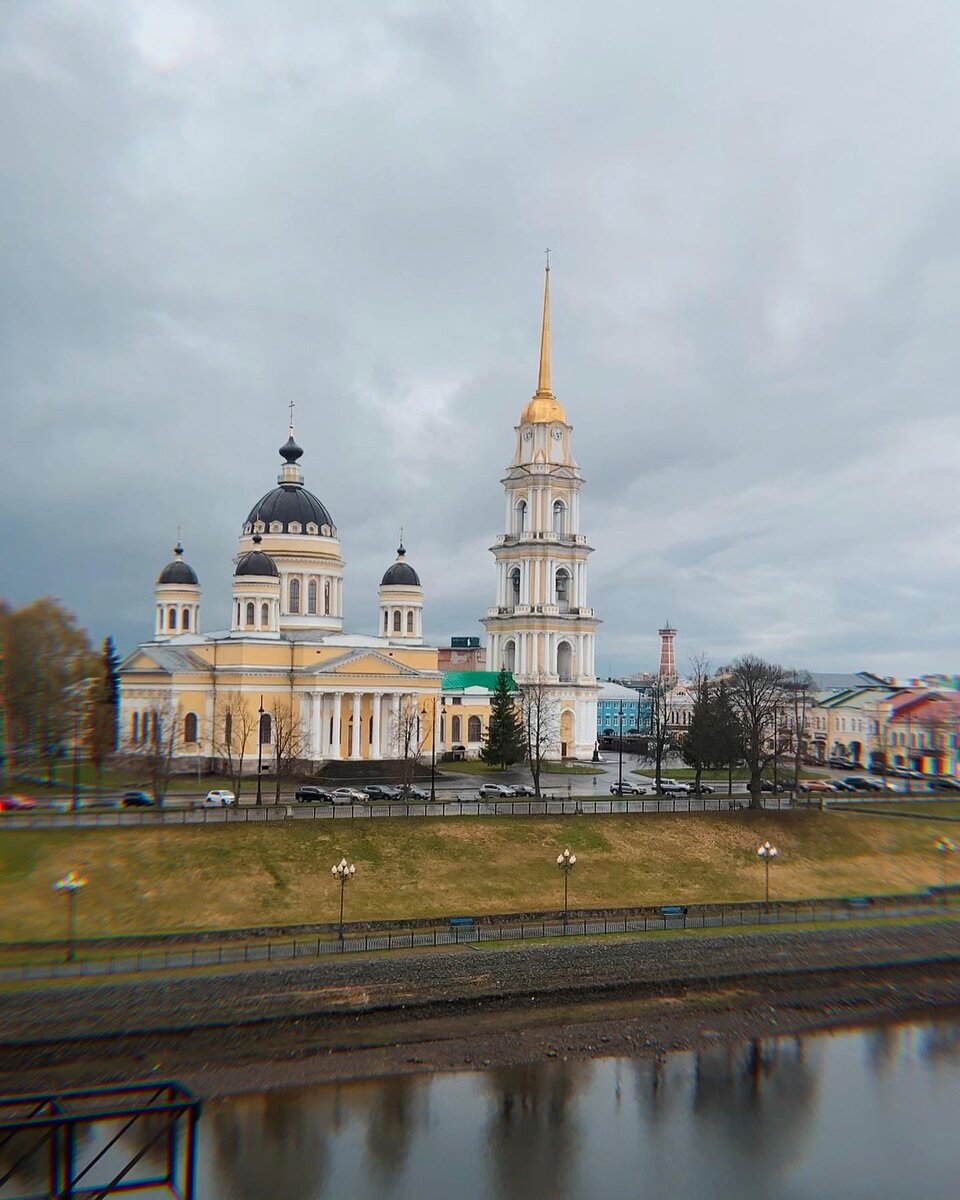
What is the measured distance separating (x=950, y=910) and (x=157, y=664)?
39.5 metres

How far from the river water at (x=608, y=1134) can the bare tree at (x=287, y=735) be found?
2758 centimetres

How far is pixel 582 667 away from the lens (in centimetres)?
6800

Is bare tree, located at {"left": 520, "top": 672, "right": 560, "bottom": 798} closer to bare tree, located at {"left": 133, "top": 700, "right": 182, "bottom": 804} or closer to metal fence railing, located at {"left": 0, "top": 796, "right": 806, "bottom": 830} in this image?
metal fence railing, located at {"left": 0, "top": 796, "right": 806, "bottom": 830}

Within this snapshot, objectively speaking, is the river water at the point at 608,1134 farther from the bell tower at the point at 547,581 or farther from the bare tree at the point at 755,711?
the bell tower at the point at 547,581

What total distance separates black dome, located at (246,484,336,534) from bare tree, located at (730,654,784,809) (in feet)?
88.9

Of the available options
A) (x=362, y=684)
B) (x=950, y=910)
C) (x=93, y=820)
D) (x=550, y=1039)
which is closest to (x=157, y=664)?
(x=362, y=684)

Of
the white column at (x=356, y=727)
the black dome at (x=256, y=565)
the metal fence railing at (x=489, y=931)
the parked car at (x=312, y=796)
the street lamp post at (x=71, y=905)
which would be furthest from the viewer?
the black dome at (x=256, y=565)

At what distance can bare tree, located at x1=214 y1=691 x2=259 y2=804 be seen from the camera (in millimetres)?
53406

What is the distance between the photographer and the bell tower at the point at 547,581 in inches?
2633

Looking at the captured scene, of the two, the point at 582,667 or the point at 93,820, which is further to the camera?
the point at 582,667

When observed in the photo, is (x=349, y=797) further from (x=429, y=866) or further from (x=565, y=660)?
(x=565, y=660)

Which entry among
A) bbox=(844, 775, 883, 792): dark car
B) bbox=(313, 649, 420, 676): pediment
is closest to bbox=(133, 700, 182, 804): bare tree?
bbox=(313, 649, 420, 676): pediment

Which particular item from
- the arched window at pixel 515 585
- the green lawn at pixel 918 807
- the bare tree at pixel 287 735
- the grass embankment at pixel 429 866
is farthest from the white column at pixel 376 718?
the green lawn at pixel 918 807

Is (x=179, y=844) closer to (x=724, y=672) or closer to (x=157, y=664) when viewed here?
(x=157, y=664)
